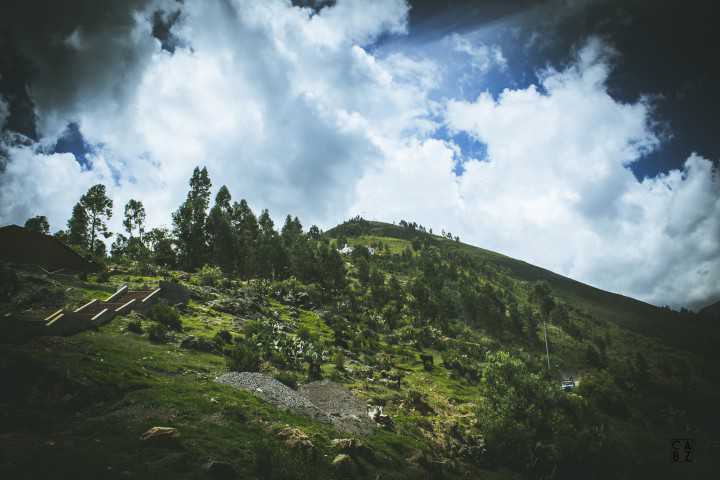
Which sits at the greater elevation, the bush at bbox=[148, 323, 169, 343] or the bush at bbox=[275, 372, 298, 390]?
the bush at bbox=[148, 323, 169, 343]

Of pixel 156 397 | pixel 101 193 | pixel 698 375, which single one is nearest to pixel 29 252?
pixel 101 193

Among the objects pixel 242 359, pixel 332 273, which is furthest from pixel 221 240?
pixel 242 359

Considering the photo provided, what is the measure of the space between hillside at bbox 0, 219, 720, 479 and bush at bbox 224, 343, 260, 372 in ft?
0.56

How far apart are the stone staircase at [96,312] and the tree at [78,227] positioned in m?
56.4

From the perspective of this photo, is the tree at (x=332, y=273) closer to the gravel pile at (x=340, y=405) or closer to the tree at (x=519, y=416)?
the tree at (x=519, y=416)

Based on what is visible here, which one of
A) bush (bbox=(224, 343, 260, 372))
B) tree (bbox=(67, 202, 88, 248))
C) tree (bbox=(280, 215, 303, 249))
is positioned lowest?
bush (bbox=(224, 343, 260, 372))

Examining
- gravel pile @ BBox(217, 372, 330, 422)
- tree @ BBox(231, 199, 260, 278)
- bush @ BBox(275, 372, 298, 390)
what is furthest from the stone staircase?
tree @ BBox(231, 199, 260, 278)

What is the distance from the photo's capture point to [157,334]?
33.5m

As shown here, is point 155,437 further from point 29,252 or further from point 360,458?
point 29,252

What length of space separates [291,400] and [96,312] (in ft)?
74.3

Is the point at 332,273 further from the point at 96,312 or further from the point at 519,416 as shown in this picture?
the point at 96,312

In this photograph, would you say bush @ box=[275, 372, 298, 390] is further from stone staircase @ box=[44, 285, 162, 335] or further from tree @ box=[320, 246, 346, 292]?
tree @ box=[320, 246, 346, 292]

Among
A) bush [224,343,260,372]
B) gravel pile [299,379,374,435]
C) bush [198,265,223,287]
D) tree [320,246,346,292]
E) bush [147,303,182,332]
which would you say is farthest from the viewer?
tree [320,246,346,292]

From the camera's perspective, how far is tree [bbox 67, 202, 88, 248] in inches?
3349
